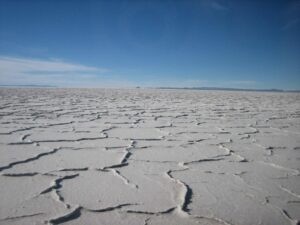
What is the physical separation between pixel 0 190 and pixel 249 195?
1.26 metres

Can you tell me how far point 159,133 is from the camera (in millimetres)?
3324

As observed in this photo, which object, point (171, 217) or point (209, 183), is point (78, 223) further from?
point (209, 183)

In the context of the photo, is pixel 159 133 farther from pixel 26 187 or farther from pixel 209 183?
pixel 26 187

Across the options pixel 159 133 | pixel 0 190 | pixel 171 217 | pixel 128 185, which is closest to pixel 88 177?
pixel 128 185

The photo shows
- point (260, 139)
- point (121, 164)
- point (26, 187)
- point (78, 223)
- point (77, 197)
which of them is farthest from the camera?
point (260, 139)

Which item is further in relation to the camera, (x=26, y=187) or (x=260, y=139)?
(x=260, y=139)

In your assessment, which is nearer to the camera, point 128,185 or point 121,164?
point 128,185

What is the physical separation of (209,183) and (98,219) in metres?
0.72

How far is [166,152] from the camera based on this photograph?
8.05 feet

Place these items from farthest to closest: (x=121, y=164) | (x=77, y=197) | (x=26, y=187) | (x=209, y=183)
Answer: (x=121, y=164)
(x=209, y=183)
(x=26, y=187)
(x=77, y=197)

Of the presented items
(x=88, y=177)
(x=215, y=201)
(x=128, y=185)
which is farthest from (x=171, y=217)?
(x=88, y=177)

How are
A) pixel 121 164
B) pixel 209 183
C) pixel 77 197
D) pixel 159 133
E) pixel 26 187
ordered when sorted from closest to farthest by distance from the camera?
pixel 77 197, pixel 26 187, pixel 209 183, pixel 121 164, pixel 159 133

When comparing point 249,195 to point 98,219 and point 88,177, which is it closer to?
point 98,219

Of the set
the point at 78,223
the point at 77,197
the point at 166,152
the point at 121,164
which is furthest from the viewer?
the point at 166,152
